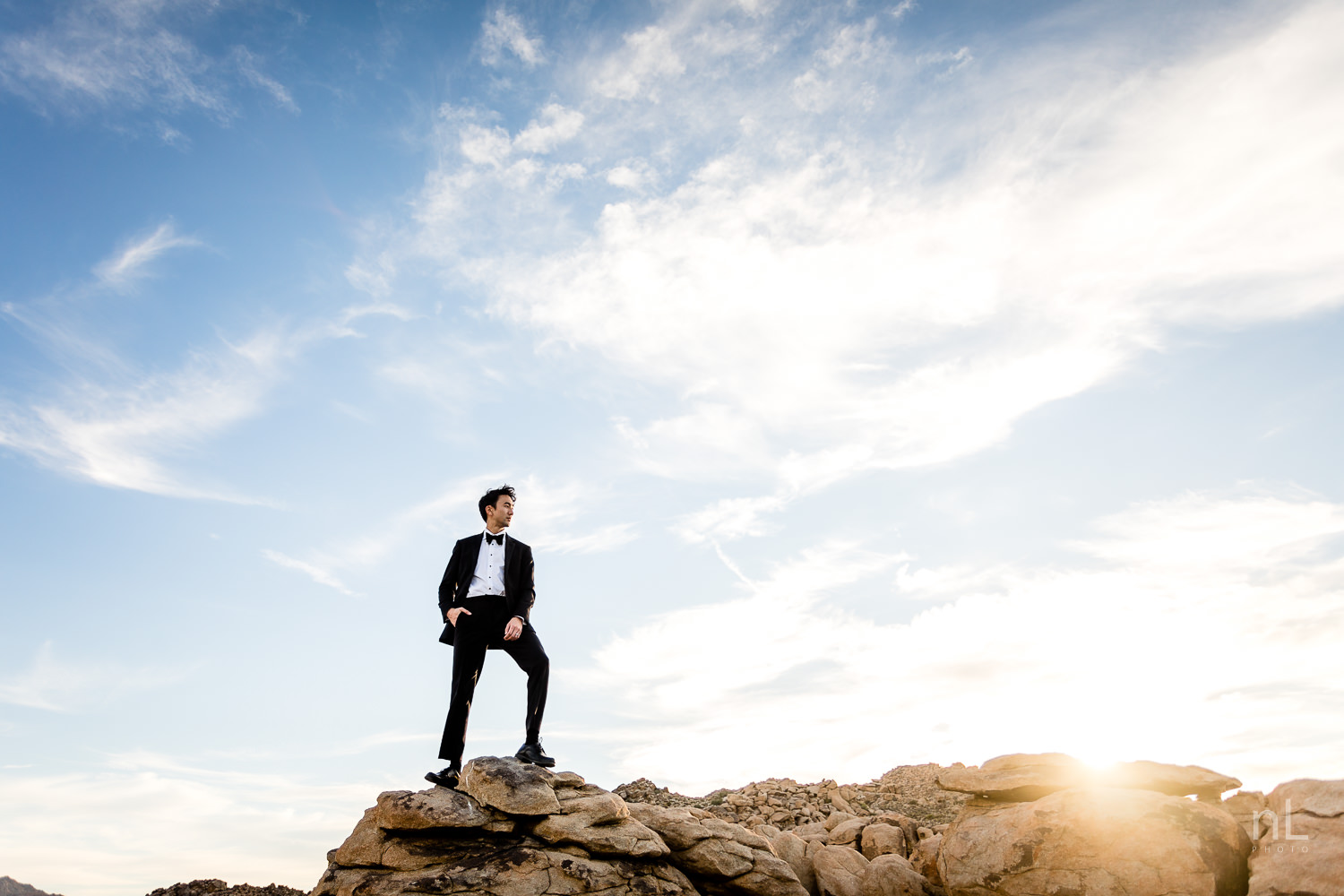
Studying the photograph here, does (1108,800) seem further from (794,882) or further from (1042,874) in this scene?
(794,882)

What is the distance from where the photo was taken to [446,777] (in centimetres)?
1138

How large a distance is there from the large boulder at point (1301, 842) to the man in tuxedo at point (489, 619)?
8.71 m

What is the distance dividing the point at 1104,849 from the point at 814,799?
12.6 meters

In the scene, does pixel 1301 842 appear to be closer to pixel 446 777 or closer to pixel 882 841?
pixel 882 841

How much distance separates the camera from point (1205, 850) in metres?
10.4

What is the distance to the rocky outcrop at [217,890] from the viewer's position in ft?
56.0

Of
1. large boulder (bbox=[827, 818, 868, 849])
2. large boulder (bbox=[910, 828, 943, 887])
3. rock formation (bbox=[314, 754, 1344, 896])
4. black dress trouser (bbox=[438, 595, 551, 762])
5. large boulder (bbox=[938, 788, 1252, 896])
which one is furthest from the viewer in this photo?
large boulder (bbox=[827, 818, 868, 849])

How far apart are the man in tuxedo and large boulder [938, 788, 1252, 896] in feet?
20.3

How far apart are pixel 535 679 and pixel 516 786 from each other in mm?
1440

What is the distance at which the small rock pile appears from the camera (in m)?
20.5

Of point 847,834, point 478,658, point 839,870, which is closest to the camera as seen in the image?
point 478,658

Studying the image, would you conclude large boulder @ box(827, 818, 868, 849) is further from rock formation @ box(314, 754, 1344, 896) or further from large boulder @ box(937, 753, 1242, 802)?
large boulder @ box(937, 753, 1242, 802)

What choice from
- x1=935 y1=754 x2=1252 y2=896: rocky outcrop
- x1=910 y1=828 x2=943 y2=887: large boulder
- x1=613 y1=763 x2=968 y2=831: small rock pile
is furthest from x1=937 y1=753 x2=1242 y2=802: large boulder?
x1=613 y1=763 x2=968 y2=831: small rock pile

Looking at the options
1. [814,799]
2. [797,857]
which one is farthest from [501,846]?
[814,799]
